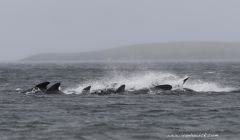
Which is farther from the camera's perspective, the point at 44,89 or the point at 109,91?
the point at 44,89

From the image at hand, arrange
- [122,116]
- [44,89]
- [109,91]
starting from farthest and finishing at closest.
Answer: [44,89] < [109,91] < [122,116]

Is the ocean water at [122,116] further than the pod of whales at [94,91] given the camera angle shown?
No

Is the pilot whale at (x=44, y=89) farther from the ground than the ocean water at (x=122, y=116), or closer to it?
farther from the ground

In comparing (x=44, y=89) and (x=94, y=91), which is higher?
(x=44, y=89)

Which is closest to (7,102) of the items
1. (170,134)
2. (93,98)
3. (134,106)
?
(93,98)

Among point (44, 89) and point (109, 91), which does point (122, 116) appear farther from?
point (44, 89)

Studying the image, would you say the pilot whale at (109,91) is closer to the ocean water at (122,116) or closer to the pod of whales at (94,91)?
the pod of whales at (94,91)

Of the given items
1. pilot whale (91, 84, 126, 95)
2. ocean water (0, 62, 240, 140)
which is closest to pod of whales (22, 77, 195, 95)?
pilot whale (91, 84, 126, 95)

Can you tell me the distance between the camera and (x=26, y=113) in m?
29.8

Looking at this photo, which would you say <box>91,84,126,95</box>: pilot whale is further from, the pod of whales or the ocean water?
the ocean water

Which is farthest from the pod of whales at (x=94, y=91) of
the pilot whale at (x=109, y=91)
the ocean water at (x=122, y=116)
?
the ocean water at (x=122, y=116)

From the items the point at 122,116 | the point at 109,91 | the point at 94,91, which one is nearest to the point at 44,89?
the point at 94,91

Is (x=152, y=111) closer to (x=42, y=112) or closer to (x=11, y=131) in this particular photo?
(x=42, y=112)

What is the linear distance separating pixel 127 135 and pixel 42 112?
8.39 m
